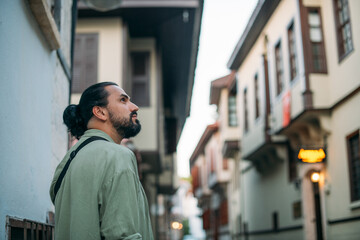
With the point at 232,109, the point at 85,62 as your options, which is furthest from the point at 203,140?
the point at 85,62

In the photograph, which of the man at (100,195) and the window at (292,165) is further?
the window at (292,165)

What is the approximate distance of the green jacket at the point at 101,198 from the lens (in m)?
2.71

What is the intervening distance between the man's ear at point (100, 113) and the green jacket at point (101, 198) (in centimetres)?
29

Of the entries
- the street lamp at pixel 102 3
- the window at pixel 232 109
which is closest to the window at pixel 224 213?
the window at pixel 232 109

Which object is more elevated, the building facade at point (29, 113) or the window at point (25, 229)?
the building facade at point (29, 113)

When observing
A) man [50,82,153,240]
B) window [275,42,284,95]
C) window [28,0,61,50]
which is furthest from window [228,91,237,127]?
man [50,82,153,240]

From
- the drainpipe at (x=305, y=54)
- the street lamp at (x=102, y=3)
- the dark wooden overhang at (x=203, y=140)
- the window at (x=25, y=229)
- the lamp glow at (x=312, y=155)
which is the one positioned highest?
the dark wooden overhang at (x=203, y=140)

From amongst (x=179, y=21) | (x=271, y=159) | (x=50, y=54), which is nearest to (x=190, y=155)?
(x=271, y=159)

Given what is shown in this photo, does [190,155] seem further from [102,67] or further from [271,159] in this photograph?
[102,67]

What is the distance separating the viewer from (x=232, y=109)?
30.4m

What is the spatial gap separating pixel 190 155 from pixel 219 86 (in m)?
25.0

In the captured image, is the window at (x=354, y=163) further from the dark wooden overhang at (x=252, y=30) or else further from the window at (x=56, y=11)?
the window at (x=56, y=11)

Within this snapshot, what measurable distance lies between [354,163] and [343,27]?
333cm

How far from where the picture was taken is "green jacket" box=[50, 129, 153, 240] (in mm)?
2709
